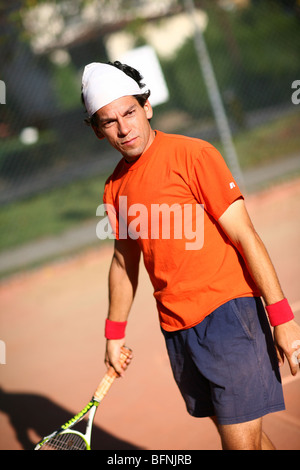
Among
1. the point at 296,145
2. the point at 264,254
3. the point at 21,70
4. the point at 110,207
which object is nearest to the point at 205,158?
the point at 264,254

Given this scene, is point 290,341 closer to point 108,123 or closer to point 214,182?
point 214,182

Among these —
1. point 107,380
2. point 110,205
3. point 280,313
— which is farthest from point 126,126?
point 107,380

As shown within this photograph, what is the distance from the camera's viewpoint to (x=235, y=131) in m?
14.4

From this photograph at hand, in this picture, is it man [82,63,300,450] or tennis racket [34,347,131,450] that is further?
tennis racket [34,347,131,450]

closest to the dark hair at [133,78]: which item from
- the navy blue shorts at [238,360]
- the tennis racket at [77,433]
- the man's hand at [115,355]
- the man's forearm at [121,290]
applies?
the man's forearm at [121,290]

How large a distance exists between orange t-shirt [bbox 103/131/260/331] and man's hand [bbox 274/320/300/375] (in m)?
0.23

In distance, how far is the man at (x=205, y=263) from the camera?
86.3 inches

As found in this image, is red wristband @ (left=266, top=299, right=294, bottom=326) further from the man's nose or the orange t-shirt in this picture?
the man's nose

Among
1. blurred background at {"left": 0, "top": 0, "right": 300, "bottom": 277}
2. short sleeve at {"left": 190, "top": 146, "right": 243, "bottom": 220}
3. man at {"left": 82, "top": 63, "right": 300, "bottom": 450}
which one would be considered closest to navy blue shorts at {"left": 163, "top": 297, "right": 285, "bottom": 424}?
man at {"left": 82, "top": 63, "right": 300, "bottom": 450}

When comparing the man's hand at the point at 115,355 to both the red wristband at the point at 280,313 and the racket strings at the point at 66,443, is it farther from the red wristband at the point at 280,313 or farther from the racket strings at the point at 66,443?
the red wristband at the point at 280,313

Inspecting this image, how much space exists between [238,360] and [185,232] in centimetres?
59

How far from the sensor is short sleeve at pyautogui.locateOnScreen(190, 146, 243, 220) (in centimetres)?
218

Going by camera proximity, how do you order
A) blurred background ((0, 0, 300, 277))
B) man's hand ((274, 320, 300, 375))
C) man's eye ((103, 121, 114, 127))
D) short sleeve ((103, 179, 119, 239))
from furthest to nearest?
blurred background ((0, 0, 300, 277))
short sleeve ((103, 179, 119, 239))
man's eye ((103, 121, 114, 127))
man's hand ((274, 320, 300, 375))

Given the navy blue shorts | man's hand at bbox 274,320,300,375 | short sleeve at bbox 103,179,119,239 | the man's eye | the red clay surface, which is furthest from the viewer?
the red clay surface
